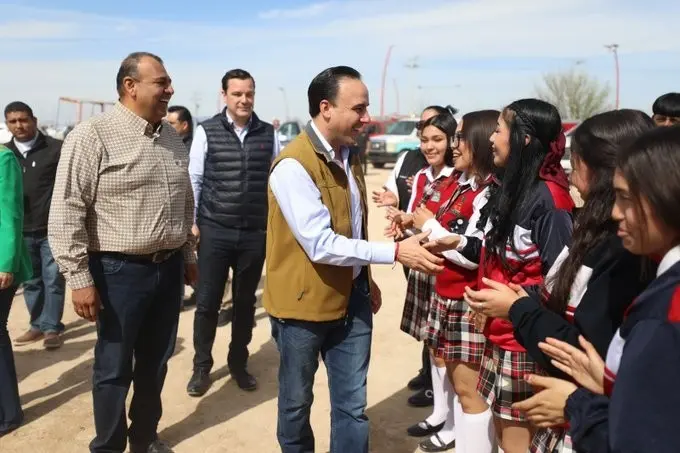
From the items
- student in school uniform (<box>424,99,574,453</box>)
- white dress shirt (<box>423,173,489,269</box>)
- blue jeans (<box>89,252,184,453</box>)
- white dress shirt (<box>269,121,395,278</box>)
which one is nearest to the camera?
student in school uniform (<box>424,99,574,453</box>)

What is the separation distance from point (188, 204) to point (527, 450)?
227cm

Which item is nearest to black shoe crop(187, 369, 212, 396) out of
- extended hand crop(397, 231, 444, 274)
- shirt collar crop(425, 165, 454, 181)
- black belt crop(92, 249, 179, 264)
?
black belt crop(92, 249, 179, 264)

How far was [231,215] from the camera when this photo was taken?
440 cm

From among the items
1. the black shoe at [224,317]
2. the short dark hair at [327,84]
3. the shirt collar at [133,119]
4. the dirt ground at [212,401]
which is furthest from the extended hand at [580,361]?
the black shoe at [224,317]

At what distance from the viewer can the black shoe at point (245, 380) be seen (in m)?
4.46

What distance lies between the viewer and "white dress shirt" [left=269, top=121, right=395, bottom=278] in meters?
2.51

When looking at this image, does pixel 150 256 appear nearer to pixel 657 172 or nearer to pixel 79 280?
pixel 79 280

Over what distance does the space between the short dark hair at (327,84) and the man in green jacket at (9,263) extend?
215 cm

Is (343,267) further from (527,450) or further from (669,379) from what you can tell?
→ (669,379)

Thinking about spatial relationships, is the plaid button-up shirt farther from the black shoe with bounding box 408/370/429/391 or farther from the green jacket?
the black shoe with bounding box 408/370/429/391

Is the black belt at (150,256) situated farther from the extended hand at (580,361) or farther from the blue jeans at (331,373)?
the extended hand at (580,361)

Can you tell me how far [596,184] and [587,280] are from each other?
326mm

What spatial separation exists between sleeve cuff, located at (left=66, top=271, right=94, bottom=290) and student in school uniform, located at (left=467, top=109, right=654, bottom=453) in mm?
1863

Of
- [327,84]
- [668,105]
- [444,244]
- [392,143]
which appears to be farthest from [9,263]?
[392,143]
